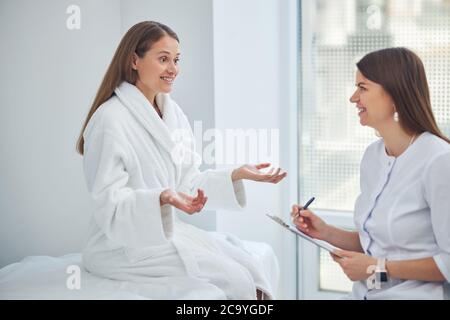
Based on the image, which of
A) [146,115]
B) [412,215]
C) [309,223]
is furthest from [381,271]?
[146,115]

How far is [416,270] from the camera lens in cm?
128

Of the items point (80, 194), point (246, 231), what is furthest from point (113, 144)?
point (246, 231)

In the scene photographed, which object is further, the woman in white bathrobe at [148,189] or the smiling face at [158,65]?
the smiling face at [158,65]

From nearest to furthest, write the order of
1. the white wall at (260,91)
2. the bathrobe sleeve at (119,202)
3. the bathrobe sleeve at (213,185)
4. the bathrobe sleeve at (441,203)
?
the bathrobe sleeve at (441,203) → the bathrobe sleeve at (119,202) → the bathrobe sleeve at (213,185) → the white wall at (260,91)

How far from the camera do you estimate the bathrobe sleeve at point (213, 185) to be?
161cm

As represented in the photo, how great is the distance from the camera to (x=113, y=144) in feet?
4.59

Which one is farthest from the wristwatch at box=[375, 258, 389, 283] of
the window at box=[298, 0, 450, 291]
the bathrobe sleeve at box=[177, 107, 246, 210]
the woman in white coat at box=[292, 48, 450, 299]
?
the window at box=[298, 0, 450, 291]

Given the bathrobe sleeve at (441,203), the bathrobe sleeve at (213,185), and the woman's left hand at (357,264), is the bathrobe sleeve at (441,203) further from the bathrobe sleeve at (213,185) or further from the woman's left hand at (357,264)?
the bathrobe sleeve at (213,185)

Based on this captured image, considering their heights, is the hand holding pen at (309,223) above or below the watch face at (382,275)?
above

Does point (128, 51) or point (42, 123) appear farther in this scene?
point (42, 123)

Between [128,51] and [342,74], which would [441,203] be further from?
[342,74]

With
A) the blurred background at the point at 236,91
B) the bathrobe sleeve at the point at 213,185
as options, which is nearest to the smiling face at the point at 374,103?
the bathrobe sleeve at the point at 213,185

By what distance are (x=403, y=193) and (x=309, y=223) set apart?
289 mm

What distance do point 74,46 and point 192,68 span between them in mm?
367
